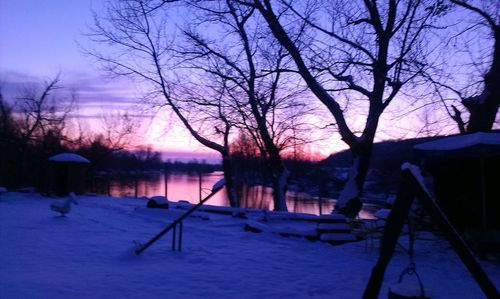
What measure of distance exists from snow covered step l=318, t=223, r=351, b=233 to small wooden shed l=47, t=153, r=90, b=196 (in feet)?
49.2

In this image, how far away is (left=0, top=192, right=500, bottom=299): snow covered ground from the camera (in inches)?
255

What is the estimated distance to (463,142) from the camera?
30.5 feet

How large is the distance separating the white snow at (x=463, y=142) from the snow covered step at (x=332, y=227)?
8.37ft

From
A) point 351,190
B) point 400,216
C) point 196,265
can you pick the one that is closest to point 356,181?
point 351,190

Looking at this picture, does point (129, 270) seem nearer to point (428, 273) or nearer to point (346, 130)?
point (428, 273)

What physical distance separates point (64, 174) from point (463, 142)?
18.2 m

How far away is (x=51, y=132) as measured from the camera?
1351 inches

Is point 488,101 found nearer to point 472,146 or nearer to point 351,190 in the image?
point 472,146

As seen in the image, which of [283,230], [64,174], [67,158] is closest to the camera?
[283,230]

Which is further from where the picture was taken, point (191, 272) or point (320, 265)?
point (320, 265)

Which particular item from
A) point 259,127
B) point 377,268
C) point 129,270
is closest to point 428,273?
point 377,268

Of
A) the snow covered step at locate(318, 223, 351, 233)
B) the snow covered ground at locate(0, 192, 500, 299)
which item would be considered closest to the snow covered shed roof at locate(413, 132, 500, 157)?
the snow covered ground at locate(0, 192, 500, 299)

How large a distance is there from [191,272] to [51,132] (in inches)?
1188

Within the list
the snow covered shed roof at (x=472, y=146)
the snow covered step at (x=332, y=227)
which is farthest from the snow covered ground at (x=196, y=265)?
the snow covered shed roof at (x=472, y=146)
